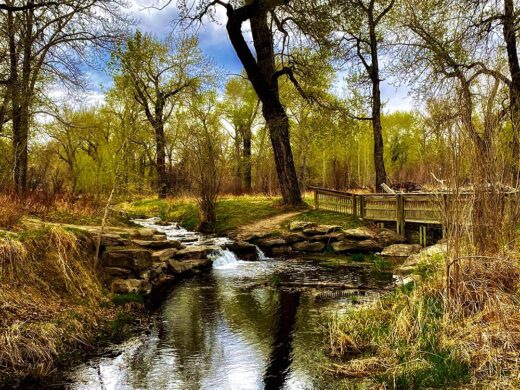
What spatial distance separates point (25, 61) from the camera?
13242 millimetres

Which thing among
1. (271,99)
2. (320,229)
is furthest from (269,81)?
(320,229)

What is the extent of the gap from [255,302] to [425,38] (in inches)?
531

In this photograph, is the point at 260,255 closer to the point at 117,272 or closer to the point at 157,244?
the point at 157,244

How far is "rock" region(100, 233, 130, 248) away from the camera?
8.47 metres

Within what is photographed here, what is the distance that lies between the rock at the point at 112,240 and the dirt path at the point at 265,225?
598 cm

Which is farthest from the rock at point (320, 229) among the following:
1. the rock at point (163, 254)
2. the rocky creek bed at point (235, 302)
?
the rock at point (163, 254)

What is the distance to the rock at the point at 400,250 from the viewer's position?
12.3m

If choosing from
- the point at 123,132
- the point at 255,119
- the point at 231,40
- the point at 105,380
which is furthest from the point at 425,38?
the point at 255,119

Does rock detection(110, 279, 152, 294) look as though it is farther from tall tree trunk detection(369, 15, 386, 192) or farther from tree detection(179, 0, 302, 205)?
tall tree trunk detection(369, 15, 386, 192)

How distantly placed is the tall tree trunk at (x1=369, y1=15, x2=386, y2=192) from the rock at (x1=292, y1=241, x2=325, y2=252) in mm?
5621

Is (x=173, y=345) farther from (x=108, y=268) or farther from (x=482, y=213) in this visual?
(x=482, y=213)

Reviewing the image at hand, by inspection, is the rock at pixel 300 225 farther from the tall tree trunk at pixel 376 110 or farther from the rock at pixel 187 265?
the tall tree trunk at pixel 376 110

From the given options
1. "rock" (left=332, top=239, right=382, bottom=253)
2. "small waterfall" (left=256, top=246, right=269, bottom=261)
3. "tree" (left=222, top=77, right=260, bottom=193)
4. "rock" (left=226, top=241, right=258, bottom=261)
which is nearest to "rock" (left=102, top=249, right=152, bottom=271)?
"rock" (left=226, top=241, right=258, bottom=261)

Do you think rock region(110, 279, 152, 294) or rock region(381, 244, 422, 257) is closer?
rock region(110, 279, 152, 294)
